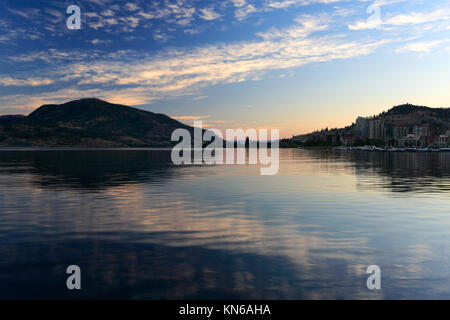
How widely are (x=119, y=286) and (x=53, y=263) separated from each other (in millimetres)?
4177

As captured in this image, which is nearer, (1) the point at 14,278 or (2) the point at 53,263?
(1) the point at 14,278

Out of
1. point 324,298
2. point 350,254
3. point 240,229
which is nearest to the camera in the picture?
point 324,298

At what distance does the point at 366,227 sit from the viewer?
2169 cm

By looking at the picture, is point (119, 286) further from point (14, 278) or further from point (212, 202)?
point (212, 202)

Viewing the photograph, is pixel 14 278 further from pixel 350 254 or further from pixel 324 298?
pixel 350 254

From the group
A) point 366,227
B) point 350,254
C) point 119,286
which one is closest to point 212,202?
point 366,227

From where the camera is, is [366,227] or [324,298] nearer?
[324,298]

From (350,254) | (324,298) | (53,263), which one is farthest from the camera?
(350,254)

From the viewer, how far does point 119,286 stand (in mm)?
12297
